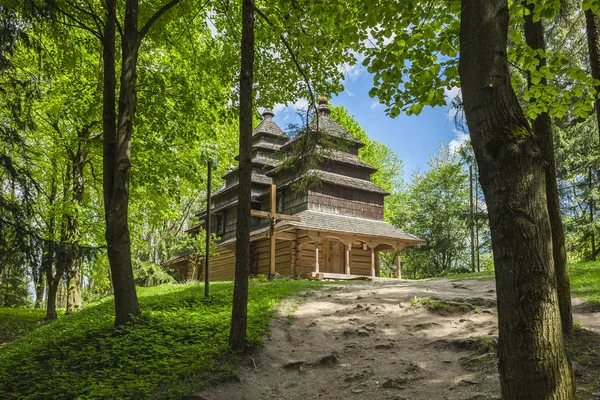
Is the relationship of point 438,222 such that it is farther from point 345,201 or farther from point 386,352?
point 386,352

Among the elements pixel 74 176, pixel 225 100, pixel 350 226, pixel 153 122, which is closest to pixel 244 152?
pixel 153 122

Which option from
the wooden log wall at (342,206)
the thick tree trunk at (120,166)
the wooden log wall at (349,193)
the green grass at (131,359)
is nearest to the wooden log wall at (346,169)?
the wooden log wall at (349,193)

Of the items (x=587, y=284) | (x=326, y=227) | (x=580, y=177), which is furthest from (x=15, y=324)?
(x=580, y=177)

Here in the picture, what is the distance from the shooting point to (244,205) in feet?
26.1

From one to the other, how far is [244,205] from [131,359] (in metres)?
3.18

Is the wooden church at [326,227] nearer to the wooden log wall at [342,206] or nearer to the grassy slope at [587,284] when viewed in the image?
the wooden log wall at [342,206]

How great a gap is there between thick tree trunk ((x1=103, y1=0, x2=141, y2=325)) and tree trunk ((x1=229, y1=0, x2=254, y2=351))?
270cm

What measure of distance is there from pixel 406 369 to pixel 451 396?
1.41 metres

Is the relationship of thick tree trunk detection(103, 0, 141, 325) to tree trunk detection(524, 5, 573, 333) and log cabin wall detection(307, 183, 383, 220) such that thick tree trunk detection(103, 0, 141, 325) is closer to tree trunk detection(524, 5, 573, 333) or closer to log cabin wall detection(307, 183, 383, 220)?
tree trunk detection(524, 5, 573, 333)

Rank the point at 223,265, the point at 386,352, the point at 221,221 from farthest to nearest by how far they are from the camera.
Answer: the point at 221,221
the point at 223,265
the point at 386,352

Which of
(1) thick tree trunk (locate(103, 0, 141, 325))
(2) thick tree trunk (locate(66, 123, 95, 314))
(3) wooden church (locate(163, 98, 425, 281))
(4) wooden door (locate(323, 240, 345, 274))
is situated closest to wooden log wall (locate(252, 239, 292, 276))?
(3) wooden church (locate(163, 98, 425, 281))

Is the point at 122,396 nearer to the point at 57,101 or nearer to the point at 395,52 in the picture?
the point at 395,52

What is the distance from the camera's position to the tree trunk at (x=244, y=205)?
7.74m

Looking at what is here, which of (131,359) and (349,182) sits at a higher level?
(349,182)
